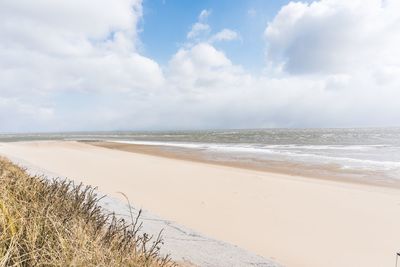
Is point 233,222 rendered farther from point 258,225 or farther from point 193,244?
point 193,244

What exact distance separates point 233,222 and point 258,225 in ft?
1.69

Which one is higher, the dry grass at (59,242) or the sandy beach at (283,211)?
the dry grass at (59,242)

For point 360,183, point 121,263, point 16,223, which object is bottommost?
point 360,183

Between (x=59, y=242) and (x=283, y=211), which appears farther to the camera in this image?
(x=283, y=211)

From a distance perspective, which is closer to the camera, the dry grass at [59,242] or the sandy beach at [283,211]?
the dry grass at [59,242]

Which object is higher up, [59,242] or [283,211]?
[59,242]

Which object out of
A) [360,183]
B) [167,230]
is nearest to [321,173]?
[360,183]

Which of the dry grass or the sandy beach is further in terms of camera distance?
the sandy beach

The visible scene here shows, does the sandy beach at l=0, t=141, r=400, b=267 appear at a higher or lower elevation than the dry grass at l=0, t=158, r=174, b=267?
lower

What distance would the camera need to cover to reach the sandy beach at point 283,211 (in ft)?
16.6

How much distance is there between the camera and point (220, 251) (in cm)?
421

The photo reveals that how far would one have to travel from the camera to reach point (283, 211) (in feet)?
23.8

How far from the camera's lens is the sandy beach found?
5066 millimetres

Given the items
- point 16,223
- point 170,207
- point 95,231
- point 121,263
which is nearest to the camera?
point 121,263
